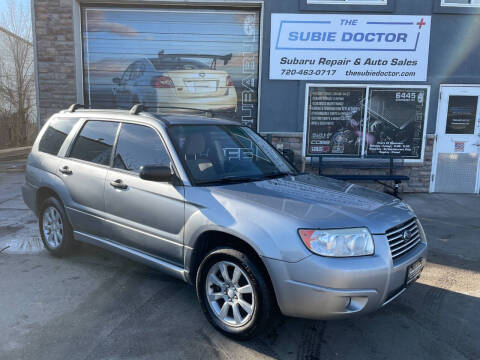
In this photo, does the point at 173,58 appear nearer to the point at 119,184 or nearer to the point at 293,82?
the point at 293,82

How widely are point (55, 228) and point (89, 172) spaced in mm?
1072

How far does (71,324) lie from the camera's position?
3.20 m

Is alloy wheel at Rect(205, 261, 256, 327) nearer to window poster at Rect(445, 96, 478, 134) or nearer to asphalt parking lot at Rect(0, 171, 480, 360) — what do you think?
asphalt parking lot at Rect(0, 171, 480, 360)

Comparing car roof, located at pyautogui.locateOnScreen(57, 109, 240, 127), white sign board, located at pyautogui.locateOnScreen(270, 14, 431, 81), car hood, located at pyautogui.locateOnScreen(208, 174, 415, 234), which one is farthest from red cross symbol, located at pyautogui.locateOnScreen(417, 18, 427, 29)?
car hood, located at pyautogui.locateOnScreen(208, 174, 415, 234)

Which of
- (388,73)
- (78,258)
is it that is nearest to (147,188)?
(78,258)

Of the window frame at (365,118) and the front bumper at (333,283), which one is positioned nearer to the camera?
the front bumper at (333,283)

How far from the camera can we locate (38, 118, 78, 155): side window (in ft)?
15.1

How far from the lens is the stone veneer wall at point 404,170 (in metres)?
8.89

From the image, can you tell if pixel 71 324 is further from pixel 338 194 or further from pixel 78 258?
pixel 338 194

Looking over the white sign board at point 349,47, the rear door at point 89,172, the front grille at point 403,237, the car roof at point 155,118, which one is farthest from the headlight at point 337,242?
the white sign board at point 349,47

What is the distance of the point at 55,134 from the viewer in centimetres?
477

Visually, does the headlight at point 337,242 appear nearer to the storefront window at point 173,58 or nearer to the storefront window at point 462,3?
the storefront window at point 173,58

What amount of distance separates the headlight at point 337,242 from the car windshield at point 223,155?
990mm

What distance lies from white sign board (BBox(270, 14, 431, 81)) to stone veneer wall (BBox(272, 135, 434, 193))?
4.62ft
